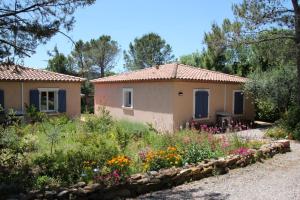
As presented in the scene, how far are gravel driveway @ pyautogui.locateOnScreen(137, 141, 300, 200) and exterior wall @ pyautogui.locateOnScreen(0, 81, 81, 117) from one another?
1322 centimetres

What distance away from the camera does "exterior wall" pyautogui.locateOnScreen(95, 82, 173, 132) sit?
16.9 m

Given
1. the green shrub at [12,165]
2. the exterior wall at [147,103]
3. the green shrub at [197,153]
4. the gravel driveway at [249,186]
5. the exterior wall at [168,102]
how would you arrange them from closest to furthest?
the green shrub at [12,165], the gravel driveway at [249,186], the green shrub at [197,153], the exterior wall at [168,102], the exterior wall at [147,103]

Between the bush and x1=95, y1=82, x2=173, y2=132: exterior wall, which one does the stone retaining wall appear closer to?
the bush

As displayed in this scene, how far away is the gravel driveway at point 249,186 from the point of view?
6.50 m

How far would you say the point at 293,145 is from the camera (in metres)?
12.3

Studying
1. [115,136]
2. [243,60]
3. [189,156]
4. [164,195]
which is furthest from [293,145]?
[243,60]

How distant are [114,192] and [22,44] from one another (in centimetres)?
389

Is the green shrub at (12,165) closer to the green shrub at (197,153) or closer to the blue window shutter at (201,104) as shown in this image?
the green shrub at (197,153)

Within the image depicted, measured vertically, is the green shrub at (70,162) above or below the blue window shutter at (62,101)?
below

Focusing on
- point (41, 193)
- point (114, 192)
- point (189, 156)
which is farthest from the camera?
point (189, 156)

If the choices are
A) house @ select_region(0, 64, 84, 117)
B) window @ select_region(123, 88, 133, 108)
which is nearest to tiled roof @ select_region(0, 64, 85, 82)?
house @ select_region(0, 64, 84, 117)

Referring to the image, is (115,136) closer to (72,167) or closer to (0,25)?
(72,167)

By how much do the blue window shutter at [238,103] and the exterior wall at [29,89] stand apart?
32.8 feet

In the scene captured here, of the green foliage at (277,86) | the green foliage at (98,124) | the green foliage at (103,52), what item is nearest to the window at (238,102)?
the green foliage at (277,86)
